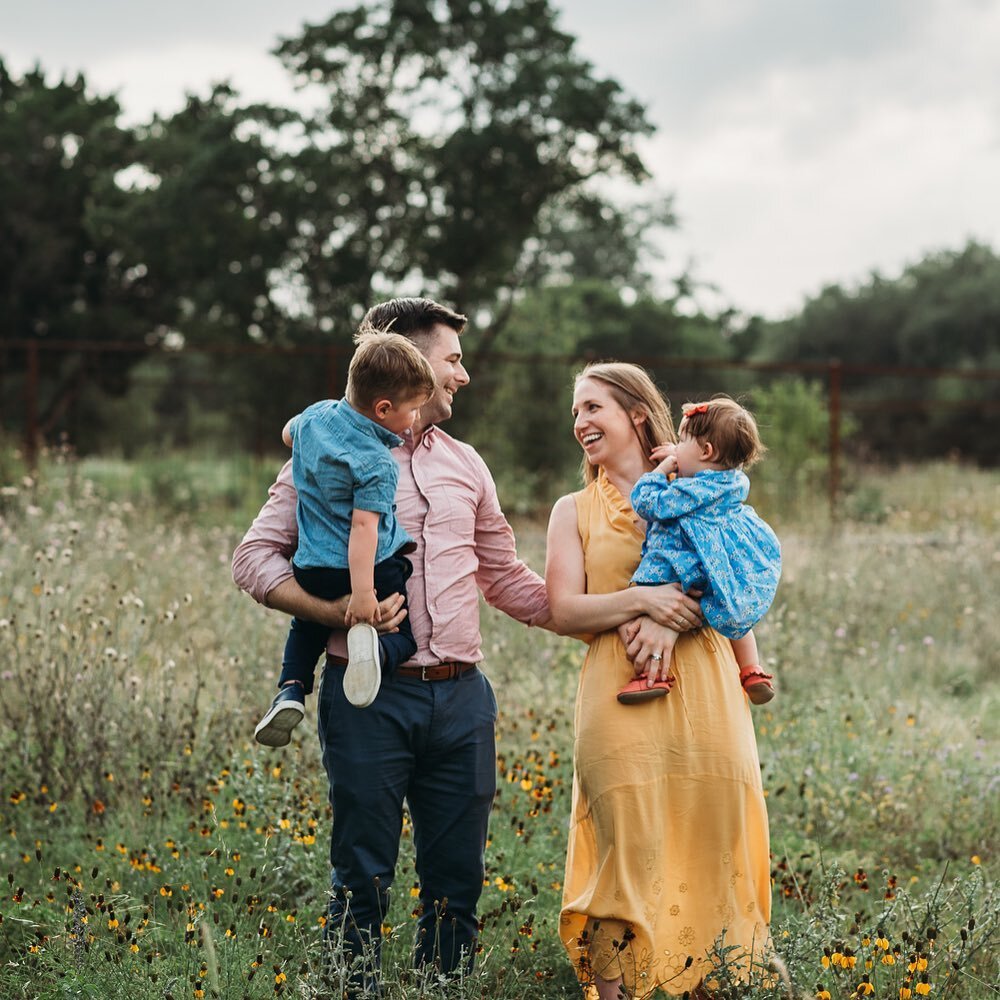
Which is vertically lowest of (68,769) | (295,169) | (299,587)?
(68,769)

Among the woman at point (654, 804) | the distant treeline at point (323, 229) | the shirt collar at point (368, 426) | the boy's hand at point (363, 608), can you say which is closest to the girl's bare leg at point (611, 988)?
the woman at point (654, 804)

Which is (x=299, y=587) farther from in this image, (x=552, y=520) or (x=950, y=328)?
(x=950, y=328)

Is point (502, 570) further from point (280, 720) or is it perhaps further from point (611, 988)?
point (611, 988)

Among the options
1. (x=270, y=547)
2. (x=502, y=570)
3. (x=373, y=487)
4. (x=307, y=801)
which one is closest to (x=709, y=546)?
(x=502, y=570)

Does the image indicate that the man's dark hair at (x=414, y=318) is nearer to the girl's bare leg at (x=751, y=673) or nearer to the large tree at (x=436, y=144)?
the girl's bare leg at (x=751, y=673)

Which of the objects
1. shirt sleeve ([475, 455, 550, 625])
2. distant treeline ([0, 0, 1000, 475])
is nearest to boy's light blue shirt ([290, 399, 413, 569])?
shirt sleeve ([475, 455, 550, 625])

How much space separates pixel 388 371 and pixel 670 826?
4.29 feet

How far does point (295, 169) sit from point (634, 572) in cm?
1848

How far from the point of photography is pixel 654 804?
9.43ft

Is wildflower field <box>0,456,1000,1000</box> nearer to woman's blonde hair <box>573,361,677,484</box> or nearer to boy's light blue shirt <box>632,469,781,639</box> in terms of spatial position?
boy's light blue shirt <box>632,469,781,639</box>

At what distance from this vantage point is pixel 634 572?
296 centimetres

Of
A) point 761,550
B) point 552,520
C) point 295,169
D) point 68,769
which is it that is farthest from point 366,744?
point 295,169

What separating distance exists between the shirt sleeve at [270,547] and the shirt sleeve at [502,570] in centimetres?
49

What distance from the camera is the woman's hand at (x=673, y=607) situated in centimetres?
284
